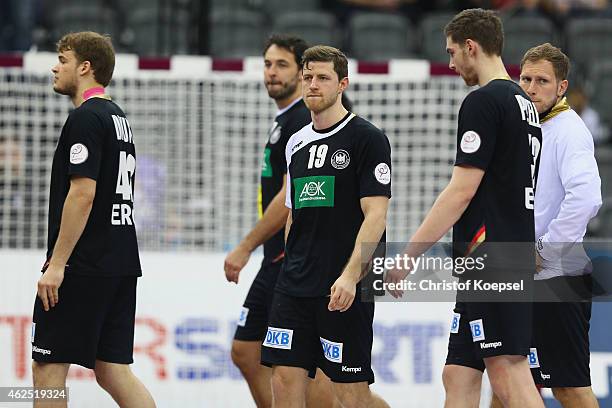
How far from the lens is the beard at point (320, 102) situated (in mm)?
6379

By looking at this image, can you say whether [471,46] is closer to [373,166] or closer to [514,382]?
[373,166]

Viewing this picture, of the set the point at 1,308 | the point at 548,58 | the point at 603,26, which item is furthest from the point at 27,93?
the point at 603,26

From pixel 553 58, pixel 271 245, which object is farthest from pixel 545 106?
pixel 271 245

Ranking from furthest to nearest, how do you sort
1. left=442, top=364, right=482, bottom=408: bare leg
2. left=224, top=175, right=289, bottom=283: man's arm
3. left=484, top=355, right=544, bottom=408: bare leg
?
1. left=224, top=175, right=289, bottom=283: man's arm
2. left=442, top=364, right=482, bottom=408: bare leg
3. left=484, top=355, right=544, bottom=408: bare leg

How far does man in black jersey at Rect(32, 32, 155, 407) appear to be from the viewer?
6.25 meters

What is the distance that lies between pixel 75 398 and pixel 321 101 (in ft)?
12.5

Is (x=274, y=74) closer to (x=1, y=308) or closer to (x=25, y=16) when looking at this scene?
(x=1, y=308)

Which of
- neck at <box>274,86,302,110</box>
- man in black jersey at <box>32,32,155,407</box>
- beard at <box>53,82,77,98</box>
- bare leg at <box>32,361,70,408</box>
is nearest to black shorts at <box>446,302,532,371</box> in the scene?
man in black jersey at <box>32,32,155,407</box>

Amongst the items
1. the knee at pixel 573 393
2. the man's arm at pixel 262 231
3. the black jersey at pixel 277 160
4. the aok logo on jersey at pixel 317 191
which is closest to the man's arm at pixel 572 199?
the knee at pixel 573 393

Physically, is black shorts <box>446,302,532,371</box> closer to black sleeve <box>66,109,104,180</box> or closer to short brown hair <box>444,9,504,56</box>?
short brown hair <box>444,9,504,56</box>

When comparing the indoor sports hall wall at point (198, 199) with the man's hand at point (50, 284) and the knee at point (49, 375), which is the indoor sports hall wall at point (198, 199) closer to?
→ the knee at point (49, 375)

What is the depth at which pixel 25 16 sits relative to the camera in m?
11.7

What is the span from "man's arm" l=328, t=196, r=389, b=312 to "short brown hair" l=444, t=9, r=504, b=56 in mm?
997

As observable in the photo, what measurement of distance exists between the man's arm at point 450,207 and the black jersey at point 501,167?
0.06 metres
